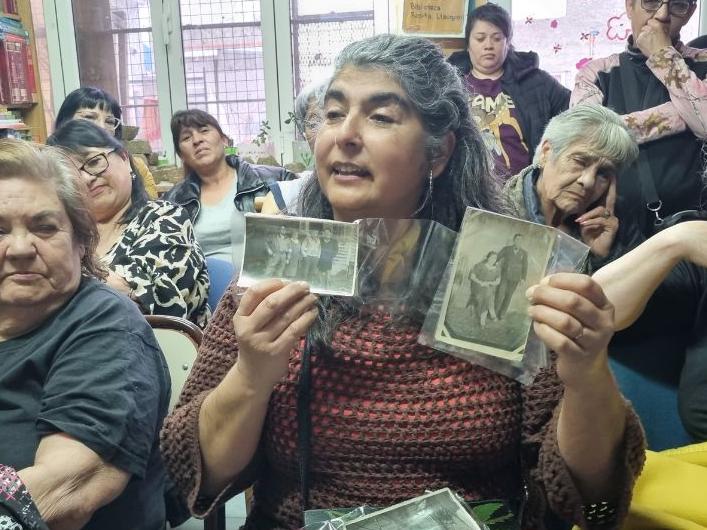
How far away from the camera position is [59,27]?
4473 mm

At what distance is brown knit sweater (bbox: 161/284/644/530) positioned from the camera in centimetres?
112

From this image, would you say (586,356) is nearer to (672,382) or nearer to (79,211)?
(672,382)

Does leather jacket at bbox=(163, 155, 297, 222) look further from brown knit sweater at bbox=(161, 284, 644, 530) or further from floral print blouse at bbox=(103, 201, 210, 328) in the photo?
brown knit sweater at bbox=(161, 284, 644, 530)

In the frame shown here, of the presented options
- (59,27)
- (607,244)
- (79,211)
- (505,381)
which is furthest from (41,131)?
(505,381)

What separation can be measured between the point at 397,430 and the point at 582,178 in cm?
118

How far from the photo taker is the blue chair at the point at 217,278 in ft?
7.17

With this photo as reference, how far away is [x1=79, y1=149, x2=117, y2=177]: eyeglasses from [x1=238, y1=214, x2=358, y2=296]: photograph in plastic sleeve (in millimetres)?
1580

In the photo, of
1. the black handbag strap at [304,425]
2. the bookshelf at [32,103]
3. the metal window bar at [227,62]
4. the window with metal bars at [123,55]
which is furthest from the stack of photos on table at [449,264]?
the window with metal bars at [123,55]

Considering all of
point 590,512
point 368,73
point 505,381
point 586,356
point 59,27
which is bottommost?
point 590,512

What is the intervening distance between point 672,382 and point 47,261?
1344 mm

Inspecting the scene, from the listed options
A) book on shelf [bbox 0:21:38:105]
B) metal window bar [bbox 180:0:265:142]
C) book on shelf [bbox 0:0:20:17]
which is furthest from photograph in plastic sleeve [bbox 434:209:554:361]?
book on shelf [bbox 0:0:20:17]

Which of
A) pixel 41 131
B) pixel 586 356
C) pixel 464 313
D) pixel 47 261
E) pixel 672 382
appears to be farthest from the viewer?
pixel 41 131

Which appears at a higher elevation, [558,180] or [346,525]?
[558,180]

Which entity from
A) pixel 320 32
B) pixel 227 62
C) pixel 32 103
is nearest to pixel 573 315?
pixel 320 32
